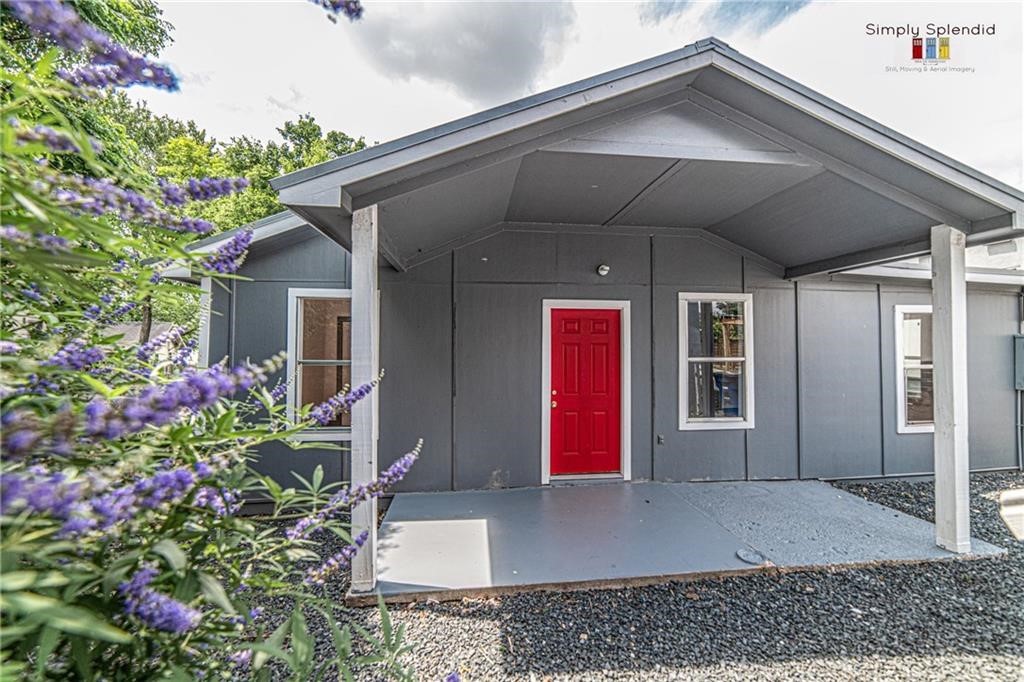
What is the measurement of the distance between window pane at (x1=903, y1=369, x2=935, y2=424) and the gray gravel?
292 cm

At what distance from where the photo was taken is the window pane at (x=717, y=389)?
17.7ft

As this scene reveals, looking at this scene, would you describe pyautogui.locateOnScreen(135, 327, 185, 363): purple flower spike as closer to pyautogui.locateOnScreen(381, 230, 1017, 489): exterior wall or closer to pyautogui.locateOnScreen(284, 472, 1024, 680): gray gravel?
pyautogui.locateOnScreen(284, 472, 1024, 680): gray gravel

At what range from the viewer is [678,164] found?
332 centimetres

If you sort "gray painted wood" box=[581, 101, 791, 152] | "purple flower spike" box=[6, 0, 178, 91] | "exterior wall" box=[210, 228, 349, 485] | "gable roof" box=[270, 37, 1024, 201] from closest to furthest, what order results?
"purple flower spike" box=[6, 0, 178, 91]
"gable roof" box=[270, 37, 1024, 201]
"gray painted wood" box=[581, 101, 791, 152]
"exterior wall" box=[210, 228, 349, 485]

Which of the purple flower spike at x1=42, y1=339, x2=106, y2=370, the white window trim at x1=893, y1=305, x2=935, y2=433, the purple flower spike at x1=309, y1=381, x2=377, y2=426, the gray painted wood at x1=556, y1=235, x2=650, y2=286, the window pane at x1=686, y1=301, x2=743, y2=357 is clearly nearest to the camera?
the purple flower spike at x1=42, y1=339, x2=106, y2=370

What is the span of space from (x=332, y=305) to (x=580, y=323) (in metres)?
2.88

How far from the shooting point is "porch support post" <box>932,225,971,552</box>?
346 centimetres

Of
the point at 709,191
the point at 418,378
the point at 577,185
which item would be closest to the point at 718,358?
the point at 709,191

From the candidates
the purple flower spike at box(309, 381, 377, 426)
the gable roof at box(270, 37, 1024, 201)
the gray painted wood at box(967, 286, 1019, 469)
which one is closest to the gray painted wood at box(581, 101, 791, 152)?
the gable roof at box(270, 37, 1024, 201)

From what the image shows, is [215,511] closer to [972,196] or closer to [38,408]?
[38,408]

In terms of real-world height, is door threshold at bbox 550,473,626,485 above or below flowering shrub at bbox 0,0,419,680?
below
